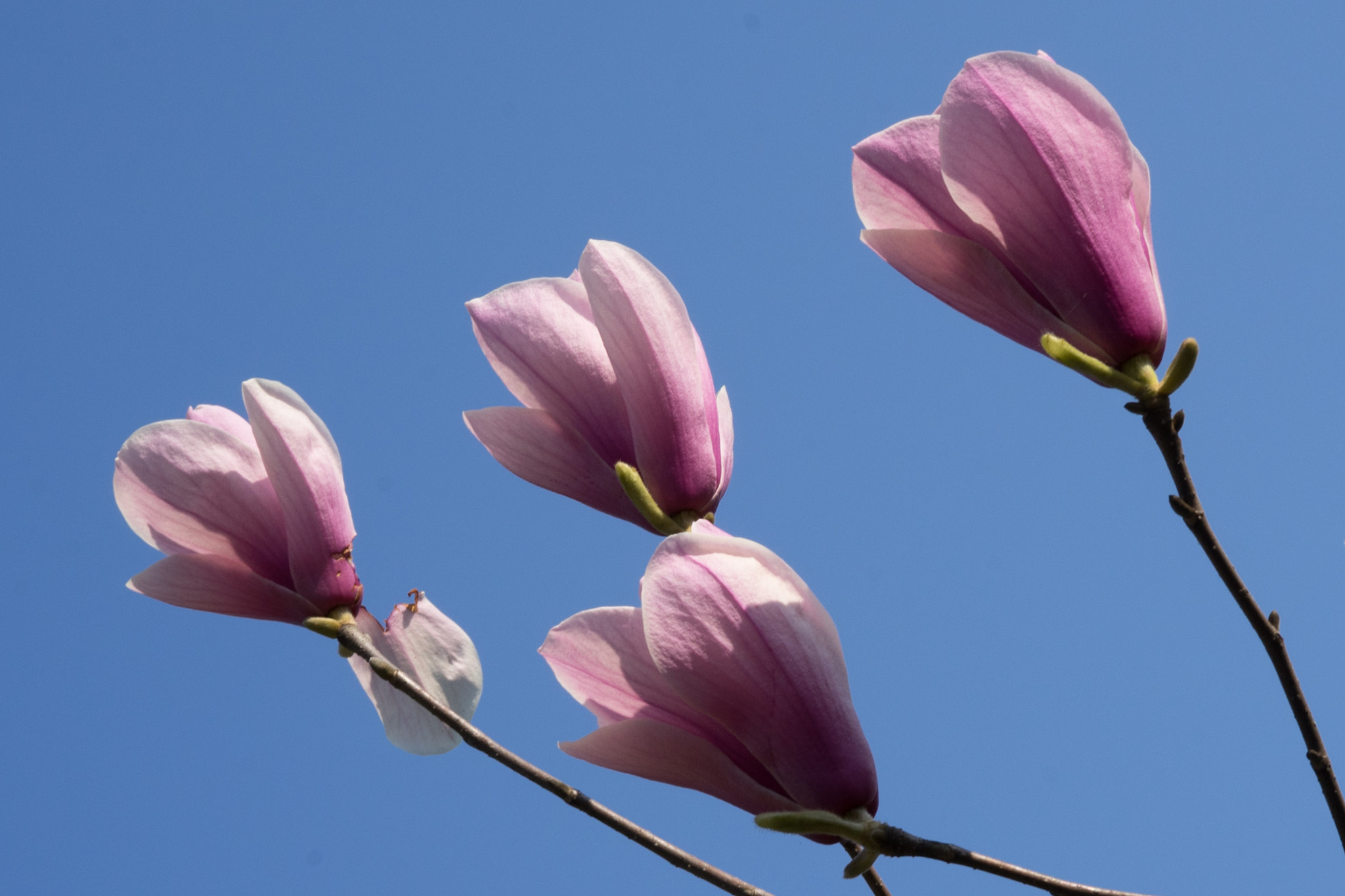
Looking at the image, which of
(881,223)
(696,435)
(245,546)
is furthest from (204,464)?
(881,223)

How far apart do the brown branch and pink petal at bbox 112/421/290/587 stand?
0.22 meters

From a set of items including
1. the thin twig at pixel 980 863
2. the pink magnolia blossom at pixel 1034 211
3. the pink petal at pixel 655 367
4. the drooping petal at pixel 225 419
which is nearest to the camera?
the thin twig at pixel 980 863

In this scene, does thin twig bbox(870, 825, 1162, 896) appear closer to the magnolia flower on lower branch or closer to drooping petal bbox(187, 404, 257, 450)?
A: the magnolia flower on lower branch

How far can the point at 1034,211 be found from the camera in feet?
2.30

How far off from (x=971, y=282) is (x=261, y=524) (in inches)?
22.5

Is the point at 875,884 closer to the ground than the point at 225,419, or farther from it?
closer to the ground

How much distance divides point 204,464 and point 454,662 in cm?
25

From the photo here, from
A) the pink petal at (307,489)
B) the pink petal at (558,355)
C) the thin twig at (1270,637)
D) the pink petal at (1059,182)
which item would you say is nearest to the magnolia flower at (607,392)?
the pink petal at (558,355)

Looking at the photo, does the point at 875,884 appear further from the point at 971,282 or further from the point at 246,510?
Result: the point at 246,510

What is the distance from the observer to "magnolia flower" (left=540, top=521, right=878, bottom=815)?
0.66 m

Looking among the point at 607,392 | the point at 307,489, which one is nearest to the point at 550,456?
the point at 607,392

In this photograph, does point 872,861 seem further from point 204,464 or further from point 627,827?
point 204,464

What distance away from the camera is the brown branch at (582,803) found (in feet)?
2.10

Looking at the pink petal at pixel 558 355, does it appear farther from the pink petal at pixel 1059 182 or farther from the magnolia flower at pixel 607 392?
the pink petal at pixel 1059 182
